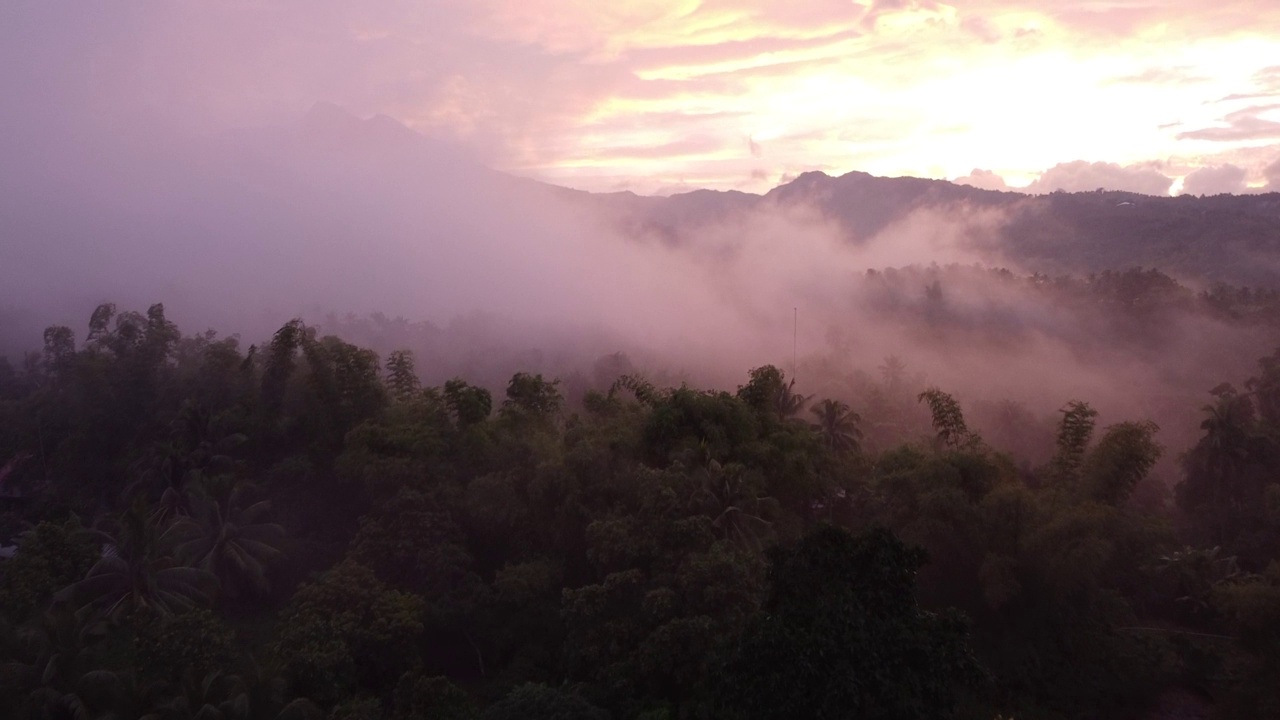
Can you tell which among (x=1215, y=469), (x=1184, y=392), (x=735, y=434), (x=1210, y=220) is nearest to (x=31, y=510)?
(x=735, y=434)

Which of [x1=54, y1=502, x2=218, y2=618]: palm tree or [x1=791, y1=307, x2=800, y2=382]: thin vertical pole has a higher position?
[x1=791, y1=307, x2=800, y2=382]: thin vertical pole

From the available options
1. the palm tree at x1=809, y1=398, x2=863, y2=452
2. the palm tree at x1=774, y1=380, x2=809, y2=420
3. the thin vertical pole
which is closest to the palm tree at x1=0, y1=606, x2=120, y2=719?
the palm tree at x1=774, y1=380, x2=809, y2=420

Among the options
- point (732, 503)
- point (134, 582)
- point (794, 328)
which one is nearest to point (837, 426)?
point (732, 503)

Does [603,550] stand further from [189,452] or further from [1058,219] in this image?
[1058,219]

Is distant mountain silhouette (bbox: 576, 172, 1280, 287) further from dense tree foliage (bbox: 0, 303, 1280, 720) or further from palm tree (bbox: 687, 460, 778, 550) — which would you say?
palm tree (bbox: 687, 460, 778, 550)

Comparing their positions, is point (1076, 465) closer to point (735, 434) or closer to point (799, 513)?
point (799, 513)
